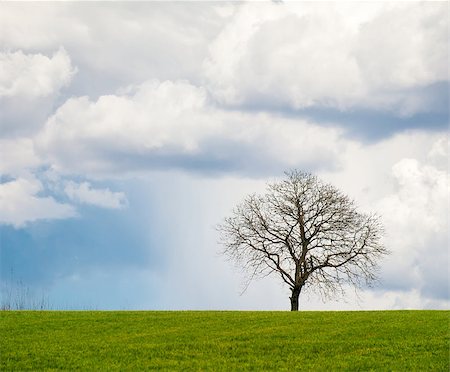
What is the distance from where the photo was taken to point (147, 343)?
1137 inches

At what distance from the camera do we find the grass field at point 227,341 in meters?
24.2

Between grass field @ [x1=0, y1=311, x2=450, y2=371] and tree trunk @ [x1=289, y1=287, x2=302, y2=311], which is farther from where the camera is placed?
tree trunk @ [x1=289, y1=287, x2=302, y2=311]

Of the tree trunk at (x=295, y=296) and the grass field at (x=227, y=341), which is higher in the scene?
the tree trunk at (x=295, y=296)

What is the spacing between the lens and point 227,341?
28859 mm

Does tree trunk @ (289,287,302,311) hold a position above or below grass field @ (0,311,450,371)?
above

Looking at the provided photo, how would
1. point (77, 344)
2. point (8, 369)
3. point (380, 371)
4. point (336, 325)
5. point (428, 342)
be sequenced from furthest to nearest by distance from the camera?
point (336, 325)
point (77, 344)
point (428, 342)
point (8, 369)
point (380, 371)

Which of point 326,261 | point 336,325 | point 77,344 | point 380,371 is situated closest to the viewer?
point 380,371

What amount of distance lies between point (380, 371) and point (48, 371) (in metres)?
11.4

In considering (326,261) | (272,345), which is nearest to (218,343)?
(272,345)

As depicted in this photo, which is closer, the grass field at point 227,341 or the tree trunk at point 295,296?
the grass field at point 227,341

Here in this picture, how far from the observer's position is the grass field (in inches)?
954

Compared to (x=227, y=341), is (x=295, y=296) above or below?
above

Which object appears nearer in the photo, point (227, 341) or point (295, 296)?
point (227, 341)

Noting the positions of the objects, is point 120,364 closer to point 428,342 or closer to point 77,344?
point 77,344
